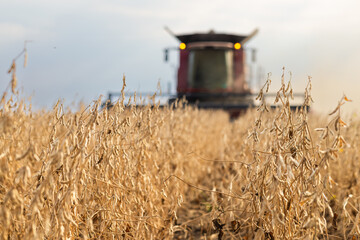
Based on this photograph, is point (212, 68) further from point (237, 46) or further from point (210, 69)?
point (237, 46)

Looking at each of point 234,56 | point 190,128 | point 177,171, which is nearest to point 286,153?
point 177,171

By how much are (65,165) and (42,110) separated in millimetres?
3626

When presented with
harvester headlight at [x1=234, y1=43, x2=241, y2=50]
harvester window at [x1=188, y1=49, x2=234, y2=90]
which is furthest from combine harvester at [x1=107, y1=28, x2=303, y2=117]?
harvester headlight at [x1=234, y1=43, x2=241, y2=50]

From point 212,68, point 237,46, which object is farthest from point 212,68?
point 237,46

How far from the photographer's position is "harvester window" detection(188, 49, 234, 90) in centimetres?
1336

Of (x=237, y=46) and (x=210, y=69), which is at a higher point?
(x=237, y=46)

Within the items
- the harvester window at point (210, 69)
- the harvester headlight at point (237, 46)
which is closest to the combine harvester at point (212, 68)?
the harvester window at point (210, 69)

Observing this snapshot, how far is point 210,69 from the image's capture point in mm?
13438

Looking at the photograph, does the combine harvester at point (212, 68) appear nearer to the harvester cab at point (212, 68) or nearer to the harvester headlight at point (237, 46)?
the harvester cab at point (212, 68)

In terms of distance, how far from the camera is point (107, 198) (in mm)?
2318

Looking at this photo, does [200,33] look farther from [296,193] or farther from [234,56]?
[296,193]

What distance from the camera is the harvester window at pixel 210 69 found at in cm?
1336

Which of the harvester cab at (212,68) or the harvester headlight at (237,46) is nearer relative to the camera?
the harvester headlight at (237,46)

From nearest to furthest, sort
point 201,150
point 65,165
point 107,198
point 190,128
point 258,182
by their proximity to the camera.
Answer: point 65,165
point 258,182
point 107,198
point 190,128
point 201,150
